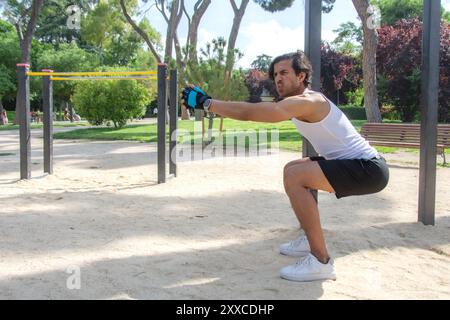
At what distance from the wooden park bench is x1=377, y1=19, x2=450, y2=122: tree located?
39.3 ft

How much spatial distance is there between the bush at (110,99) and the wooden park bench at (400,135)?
9.97 metres

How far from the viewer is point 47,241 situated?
3.64 meters

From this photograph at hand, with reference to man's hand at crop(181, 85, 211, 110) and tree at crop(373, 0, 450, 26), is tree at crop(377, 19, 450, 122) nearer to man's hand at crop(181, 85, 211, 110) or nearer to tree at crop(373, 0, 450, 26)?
tree at crop(373, 0, 450, 26)

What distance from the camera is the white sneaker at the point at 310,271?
282 centimetres

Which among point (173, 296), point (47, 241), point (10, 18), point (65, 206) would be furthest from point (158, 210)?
point (10, 18)

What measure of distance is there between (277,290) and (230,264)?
1.75 feet

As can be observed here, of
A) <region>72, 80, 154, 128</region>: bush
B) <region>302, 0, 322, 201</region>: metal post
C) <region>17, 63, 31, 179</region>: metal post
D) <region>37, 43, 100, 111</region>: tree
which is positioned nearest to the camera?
<region>302, 0, 322, 201</region>: metal post

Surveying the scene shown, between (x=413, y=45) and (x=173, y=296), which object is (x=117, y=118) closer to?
(x=413, y=45)

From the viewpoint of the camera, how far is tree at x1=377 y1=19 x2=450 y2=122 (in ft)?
66.4

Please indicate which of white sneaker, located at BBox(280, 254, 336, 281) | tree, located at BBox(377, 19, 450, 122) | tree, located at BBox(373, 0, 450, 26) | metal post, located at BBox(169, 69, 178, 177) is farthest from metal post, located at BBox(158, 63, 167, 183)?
tree, located at BBox(373, 0, 450, 26)

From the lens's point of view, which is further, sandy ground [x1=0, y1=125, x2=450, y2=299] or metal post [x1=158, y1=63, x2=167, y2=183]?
metal post [x1=158, y1=63, x2=167, y2=183]

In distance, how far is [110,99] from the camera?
690 inches

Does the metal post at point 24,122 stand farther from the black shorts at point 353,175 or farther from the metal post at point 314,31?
the black shorts at point 353,175

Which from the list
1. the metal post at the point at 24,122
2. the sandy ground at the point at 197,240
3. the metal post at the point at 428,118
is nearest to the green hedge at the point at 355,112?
the sandy ground at the point at 197,240
